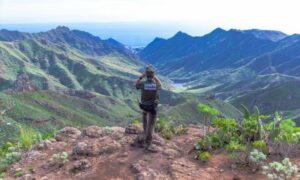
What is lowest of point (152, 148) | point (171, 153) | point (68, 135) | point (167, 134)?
point (68, 135)

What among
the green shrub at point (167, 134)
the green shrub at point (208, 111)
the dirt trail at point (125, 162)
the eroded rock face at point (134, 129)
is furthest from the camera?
the eroded rock face at point (134, 129)

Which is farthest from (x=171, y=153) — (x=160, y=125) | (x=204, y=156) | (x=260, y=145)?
(x=260, y=145)

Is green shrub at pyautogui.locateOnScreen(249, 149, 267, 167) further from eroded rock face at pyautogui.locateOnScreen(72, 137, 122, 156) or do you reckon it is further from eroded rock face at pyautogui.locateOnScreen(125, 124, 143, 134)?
eroded rock face at pyautogui.locateOnScreen(125, 124, 143, 134)

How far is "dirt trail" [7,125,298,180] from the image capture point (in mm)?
18266

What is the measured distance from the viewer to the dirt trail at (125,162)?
18.3m

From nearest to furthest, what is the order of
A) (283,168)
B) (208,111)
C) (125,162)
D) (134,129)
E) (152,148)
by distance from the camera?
(283,168)
(125,162)
(208,111)
(152,148)
(134,129)

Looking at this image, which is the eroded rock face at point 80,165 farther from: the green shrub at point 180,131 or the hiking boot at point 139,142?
the green shrub at point 180,131

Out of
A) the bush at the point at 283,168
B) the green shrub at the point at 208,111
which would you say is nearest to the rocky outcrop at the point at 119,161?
the green shrub at the point at 208,111

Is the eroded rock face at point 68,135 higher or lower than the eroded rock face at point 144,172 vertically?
lower

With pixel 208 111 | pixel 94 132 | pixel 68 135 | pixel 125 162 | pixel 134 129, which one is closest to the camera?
pixel 125 162

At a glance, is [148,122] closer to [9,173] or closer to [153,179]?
[153,179]

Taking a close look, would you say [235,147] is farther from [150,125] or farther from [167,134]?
[167,134]

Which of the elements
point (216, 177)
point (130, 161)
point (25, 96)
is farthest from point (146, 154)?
point (25, 96)

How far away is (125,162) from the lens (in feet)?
64.3
